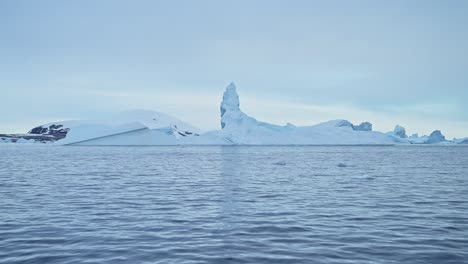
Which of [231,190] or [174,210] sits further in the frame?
[231,190]

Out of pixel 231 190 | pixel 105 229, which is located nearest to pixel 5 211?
pixel 105 229

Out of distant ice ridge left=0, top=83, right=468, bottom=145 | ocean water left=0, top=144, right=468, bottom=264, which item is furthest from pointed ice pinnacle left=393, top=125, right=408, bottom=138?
ocean water left=0, top=144, right=468, bottom=264

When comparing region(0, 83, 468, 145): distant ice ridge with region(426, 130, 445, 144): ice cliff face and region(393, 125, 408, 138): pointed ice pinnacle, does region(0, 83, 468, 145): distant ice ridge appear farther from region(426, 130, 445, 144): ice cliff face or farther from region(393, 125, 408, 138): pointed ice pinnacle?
region(393, 125, 408, 138): pointed ice pinnacle

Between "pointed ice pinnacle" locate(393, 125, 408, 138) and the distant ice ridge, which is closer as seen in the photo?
the distant ice ridge

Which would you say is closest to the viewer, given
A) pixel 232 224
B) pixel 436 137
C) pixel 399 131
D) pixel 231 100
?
pixel 232 224

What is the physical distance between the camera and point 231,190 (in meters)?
18.6

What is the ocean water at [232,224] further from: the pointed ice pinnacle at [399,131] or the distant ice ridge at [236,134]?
the pointed ice pinnacle at [399,131]

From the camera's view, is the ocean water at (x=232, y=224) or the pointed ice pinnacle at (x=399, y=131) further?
the pointed ice pinnacle at (x=399, y=131)

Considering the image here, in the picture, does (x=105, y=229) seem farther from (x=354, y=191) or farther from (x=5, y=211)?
(x=354, y=191)

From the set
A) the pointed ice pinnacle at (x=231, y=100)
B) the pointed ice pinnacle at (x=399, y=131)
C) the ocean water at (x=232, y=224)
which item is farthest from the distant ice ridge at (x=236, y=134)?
the ocean water at (x=232, y=224)

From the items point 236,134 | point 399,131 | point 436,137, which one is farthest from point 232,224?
point 436,137

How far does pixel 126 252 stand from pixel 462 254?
651 cm

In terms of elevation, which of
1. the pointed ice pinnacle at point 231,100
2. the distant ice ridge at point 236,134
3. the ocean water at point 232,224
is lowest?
the ocean water at point 232,224

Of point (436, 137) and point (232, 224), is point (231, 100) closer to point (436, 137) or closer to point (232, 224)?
point (436, 137)
